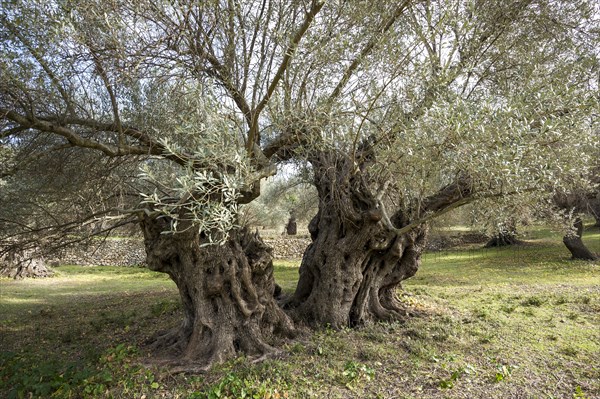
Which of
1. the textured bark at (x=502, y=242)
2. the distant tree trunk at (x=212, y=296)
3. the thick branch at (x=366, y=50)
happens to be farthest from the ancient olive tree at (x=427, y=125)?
the textured bark at (x=502, y=242)

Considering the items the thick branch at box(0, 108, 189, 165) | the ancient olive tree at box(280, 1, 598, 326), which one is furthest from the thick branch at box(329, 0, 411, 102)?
the thick branch at box(0, 108, 189, 165)

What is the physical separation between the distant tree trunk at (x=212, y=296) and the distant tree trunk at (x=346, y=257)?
1.36 metres

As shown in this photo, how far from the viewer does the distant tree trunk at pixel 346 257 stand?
7488 millimetres

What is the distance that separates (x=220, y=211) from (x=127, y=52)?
8.75ft

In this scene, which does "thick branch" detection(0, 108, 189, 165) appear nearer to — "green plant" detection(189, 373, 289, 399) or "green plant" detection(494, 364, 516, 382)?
"green plant" detection(189, 373, 289, 399)

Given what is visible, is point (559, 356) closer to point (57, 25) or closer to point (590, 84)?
point (590, 84)

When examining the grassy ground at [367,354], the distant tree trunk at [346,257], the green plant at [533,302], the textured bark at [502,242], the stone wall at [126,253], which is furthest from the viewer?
the textured bark at [502,242]

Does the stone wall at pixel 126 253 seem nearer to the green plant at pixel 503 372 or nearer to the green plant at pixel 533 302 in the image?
the green plant at pixel 533 302

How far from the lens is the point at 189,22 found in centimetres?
536

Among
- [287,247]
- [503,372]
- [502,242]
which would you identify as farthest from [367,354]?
[502,242]

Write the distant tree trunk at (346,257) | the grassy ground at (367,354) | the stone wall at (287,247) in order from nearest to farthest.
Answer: the grassy ground at (367,354), the distant tree trunk at (346,257), the stone wall at (287,247)

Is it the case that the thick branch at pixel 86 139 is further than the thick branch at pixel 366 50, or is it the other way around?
the thick branch at pixel 366 50

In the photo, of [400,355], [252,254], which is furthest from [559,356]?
[252,254]

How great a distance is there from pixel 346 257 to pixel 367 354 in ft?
6.53
